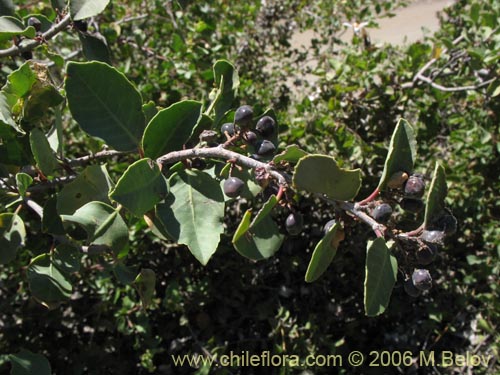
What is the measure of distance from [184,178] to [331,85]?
1.71m

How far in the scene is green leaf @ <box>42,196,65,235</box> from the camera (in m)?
1.20

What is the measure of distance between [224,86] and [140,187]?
0.36 metres

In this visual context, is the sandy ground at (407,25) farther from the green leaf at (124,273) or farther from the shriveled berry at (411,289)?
the shriveled berry at (411,289)

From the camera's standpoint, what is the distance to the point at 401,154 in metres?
0.88

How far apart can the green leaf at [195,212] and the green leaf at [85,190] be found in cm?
15

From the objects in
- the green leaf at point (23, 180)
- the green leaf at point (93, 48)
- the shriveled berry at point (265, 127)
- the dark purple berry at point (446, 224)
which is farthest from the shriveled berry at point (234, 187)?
the green leaf at point (93, 48)

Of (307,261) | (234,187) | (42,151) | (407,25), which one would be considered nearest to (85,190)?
(42,151)

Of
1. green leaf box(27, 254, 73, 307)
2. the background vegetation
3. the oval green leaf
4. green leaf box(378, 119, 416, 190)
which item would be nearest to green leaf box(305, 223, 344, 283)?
the oval green leaf

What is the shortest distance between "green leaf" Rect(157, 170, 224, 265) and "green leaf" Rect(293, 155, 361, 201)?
0.21 metres

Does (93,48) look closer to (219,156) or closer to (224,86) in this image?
(224,86)

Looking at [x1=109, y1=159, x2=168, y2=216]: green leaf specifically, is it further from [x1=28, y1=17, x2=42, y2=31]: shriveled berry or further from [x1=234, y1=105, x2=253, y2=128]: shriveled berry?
[x1=28, y1=17, x2=42, y2=31]: shriveled berry

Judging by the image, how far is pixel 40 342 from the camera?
2.04 meters

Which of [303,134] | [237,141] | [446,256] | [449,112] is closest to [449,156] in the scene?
[449,112]

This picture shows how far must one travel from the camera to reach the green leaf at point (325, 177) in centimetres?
82
